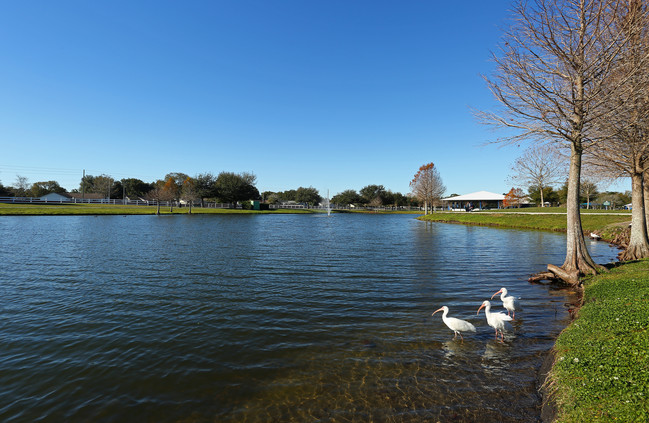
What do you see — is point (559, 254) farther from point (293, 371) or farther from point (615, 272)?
point (293, 371)

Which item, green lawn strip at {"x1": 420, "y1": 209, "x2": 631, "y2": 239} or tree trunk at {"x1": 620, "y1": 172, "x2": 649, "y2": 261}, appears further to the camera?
green lawn strip at {"x1": 420, "y1": 209, "x2": 631, "y2": 239}

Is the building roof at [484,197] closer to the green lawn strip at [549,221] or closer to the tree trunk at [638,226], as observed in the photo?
the green lawn strip at [549,221]

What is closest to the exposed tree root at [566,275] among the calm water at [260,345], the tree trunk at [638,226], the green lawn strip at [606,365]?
the calm water at [260,345]

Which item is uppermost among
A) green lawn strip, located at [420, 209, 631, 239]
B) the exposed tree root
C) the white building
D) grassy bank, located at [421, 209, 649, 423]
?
the white building

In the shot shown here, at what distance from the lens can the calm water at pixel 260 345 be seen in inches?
230

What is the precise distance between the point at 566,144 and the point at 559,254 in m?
11.8

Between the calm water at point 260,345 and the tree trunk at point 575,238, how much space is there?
6.39 ft

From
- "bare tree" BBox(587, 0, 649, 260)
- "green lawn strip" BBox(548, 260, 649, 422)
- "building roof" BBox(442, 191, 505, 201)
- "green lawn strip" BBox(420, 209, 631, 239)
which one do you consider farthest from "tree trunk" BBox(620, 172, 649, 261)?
"building roof" BBox(442, 191, 505, 201)

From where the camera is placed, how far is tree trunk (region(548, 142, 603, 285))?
14.1m

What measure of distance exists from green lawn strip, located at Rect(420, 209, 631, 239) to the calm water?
26.3 meters

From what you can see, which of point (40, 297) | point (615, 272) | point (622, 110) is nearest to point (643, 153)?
point (622, 110)

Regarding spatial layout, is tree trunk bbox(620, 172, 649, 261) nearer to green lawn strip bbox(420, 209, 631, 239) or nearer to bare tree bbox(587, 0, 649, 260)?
bare tree bbox(587, 0, 649, 260)

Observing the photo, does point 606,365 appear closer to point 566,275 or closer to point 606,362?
point 606,362

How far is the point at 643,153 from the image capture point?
1614cm
